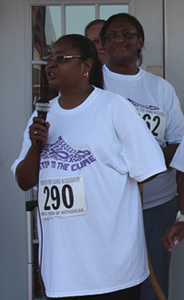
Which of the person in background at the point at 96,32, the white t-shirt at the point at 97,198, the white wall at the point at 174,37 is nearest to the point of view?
the white t-shirt at the point at 97,198

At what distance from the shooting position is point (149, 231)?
291 cm

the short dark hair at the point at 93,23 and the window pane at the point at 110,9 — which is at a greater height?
the window pane at the point at 110,9

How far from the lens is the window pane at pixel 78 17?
365 cm

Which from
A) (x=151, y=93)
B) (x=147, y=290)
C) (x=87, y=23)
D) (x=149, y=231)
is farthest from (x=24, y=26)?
(x=147, y=290)

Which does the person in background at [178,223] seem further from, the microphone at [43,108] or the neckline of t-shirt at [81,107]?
the microphone at [43,108]

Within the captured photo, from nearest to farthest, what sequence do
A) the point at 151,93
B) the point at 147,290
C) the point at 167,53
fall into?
the point at 151,93 → the point at 147,290 → the point at 167,53

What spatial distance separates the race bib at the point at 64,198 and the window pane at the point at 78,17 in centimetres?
183

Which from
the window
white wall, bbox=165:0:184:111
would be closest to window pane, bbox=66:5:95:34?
the window

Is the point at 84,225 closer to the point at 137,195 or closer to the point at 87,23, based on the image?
the point at 137,195

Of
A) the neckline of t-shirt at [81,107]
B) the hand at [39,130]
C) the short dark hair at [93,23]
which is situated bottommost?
the hand at [39,130]

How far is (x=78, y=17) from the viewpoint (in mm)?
3666

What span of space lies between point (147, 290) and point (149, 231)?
371 mm

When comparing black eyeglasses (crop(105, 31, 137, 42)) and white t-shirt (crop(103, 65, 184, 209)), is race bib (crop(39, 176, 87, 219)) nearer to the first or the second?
white t-shirt (crop(103, 65, 184, 209))

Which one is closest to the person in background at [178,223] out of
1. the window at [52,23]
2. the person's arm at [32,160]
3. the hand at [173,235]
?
the hand at [173,235]
